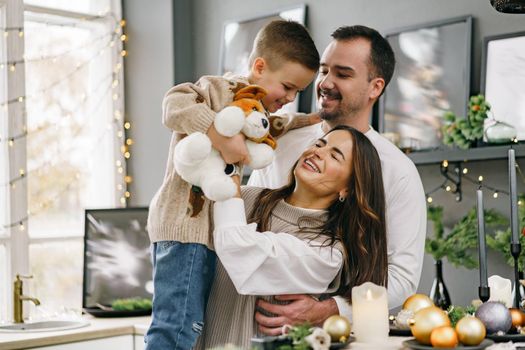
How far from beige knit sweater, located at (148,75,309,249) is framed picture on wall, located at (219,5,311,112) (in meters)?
1.86

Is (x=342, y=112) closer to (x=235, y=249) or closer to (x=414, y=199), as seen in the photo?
(x=414, y=199)

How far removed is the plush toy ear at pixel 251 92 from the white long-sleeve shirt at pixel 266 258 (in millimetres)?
292

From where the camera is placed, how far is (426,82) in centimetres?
366

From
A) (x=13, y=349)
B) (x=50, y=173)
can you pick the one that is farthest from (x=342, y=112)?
(x=50, y=173)

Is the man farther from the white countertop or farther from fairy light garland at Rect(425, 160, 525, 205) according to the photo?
the white countertop

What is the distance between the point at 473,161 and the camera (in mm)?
3566

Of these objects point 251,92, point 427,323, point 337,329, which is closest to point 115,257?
point 251,92

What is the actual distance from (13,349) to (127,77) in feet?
6.07

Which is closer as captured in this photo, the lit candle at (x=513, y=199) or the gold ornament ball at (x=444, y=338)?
the gold ornament ball at (x=444, y=338)

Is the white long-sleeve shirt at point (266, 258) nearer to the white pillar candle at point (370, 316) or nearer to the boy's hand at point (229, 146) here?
the boy's hand at point (229, 146)

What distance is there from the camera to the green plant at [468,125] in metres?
3.37

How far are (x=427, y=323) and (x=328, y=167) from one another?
66 cm

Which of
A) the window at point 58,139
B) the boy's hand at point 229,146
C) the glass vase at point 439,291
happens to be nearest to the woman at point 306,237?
the boy's hand at point 229,146

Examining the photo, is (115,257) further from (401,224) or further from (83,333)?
(401,224)
